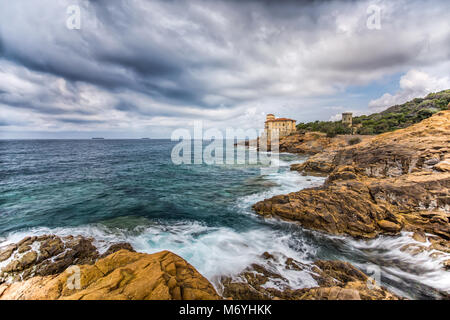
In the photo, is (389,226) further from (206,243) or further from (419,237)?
(206,243)

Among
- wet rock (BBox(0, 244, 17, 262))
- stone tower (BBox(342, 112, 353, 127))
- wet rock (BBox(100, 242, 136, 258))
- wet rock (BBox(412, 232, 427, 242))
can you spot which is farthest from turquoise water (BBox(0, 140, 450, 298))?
stone tower (BBox(342, 112, 353, 127))

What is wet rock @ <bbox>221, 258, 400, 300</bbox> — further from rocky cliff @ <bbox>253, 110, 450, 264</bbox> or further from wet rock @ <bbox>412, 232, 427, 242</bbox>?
wet rock @ <bbox>412, 232, 427, 242</bbox>

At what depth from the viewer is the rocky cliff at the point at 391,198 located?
9.73m

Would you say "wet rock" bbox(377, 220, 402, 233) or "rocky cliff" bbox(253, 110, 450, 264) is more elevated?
"rocky cliff" bbox(253, 110, 450, 264)

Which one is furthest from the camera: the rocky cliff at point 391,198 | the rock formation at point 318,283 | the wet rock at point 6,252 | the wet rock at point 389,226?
the rocky cliff at point 391,198

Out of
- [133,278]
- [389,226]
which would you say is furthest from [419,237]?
[133,278]

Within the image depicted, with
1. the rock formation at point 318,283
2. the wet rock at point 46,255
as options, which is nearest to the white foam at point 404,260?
the rock formation at point 318,283

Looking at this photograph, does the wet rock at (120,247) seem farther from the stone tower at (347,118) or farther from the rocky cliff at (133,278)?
the stone tower at (347,118)

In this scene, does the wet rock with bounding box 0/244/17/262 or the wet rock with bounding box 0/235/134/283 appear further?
the wet rock with bounding box 0/244/17/262

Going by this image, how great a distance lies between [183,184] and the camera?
22.6 meters

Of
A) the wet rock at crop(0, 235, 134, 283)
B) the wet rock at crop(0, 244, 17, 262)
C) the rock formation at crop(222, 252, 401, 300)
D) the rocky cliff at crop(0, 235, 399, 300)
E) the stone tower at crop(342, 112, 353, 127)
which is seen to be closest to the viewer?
the rocky cliff at crop(0, 235, 399, 300)

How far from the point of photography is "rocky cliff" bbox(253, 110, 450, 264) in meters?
9.73
